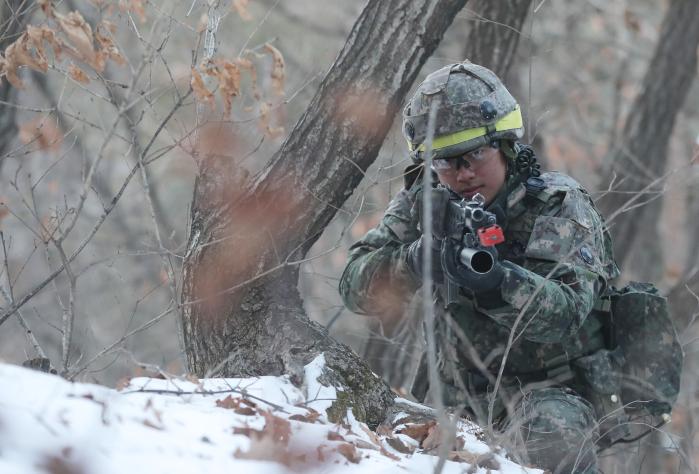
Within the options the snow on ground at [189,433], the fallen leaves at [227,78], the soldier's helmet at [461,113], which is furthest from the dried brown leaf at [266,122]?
the snow on ground at [189,433]

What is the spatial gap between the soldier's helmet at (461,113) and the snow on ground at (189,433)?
1.15m

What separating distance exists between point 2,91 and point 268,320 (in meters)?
2.09

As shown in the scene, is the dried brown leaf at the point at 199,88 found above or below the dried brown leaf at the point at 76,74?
above

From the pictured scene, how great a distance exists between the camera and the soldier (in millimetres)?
3539

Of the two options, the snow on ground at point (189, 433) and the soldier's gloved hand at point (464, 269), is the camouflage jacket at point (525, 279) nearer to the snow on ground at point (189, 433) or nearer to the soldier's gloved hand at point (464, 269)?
the soldier's gloved hand at point (464, 269)

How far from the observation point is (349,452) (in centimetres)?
283

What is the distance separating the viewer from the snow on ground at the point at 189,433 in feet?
7.64

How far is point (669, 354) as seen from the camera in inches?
155

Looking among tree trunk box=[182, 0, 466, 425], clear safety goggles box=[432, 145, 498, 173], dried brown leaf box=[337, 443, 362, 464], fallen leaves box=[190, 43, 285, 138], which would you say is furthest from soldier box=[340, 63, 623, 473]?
dried brown leaf box=[337, 443, 362, 464]

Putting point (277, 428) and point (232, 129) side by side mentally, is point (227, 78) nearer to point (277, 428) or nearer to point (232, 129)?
point (232, 129)

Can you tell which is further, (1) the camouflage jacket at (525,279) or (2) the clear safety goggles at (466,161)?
(2) the clear safety goggles at (466,161)

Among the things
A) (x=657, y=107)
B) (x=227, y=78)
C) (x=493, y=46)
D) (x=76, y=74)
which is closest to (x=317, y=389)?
(x=227, y=78)

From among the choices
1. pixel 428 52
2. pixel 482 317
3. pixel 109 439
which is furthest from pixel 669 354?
pixel 109 439

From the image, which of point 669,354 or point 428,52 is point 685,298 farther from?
point 428,52
